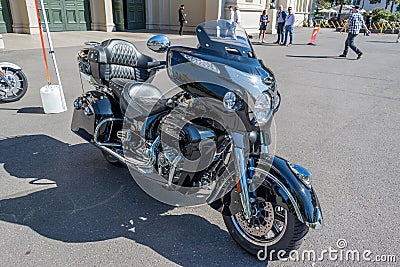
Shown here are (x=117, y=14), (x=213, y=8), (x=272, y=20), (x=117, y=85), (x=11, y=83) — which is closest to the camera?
(x=117, y=85)

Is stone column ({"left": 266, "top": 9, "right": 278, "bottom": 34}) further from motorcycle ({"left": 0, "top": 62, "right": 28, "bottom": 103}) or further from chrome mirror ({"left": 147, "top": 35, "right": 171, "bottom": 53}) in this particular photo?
chrome mirror ({"left": 147, "top": 35, "right": 171, "bottom": 53})

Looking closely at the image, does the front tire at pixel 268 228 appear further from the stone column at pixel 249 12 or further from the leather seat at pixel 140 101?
the stone column at pixel 249 12

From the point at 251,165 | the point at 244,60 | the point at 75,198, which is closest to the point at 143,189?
the point at 75,198

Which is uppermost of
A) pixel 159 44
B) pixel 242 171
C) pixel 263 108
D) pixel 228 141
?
pixel 159 44

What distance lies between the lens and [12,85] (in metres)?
6.23

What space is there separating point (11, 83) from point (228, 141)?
5432mm

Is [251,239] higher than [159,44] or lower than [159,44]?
lower

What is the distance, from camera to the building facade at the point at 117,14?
15.1 metres

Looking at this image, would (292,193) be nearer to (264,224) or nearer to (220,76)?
(264,224)

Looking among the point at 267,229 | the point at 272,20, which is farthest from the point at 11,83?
the point at 272,20

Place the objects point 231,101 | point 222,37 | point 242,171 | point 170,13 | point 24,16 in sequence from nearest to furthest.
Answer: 1. point 231,101
2. point 242,171
3. point 222,37
4. point 24,16
5. point 170,13

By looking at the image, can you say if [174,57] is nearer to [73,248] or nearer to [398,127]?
[73,248]

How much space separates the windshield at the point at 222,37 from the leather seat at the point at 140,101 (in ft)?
2.54

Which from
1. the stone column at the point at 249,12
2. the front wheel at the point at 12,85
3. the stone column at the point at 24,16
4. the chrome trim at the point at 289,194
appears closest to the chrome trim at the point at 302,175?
the chrome trim at the point at 289,194
